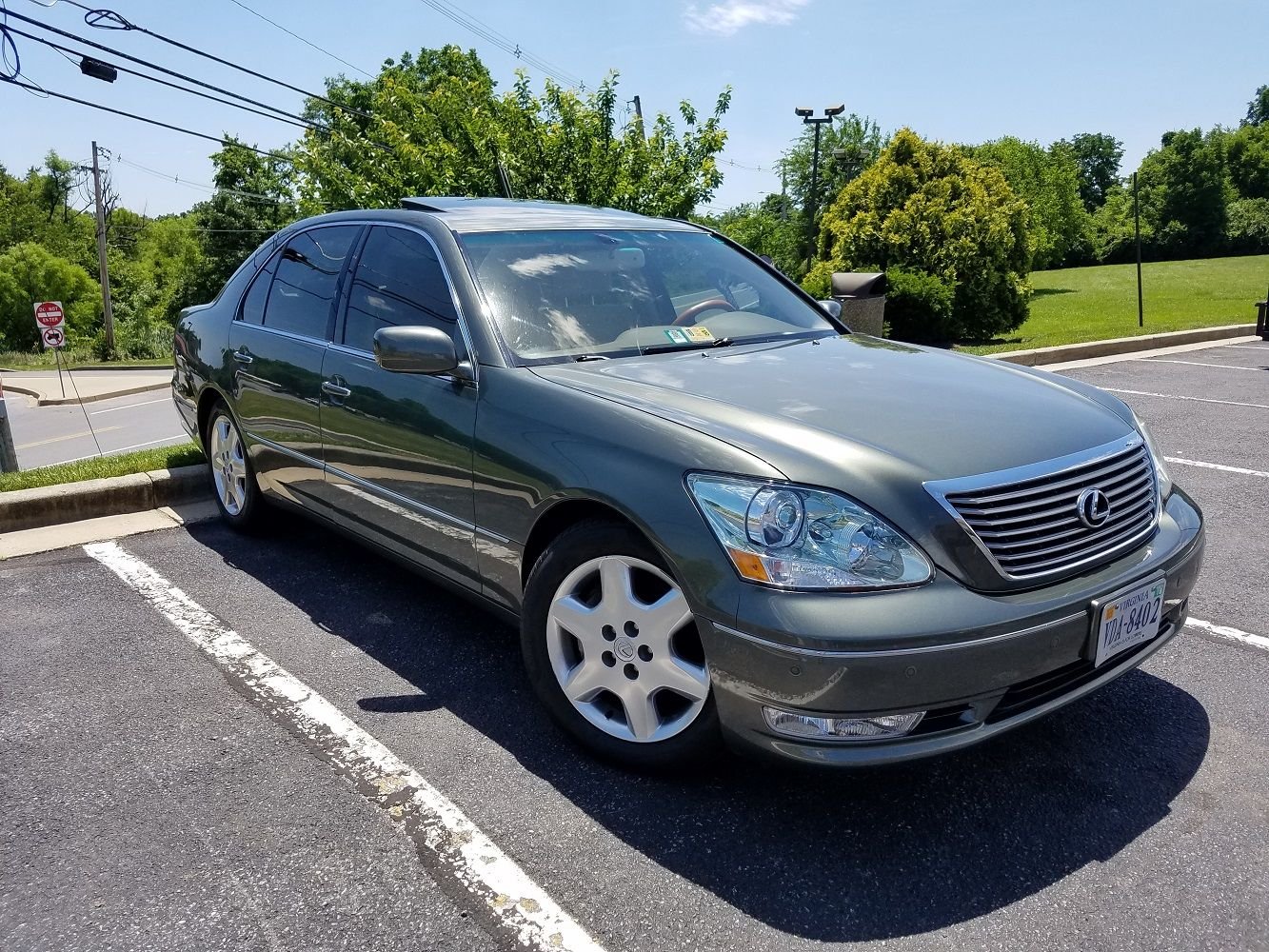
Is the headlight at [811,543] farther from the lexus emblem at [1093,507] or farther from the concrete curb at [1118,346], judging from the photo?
the concrete curb at [1118,346]

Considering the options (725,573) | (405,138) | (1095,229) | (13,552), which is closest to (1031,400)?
(725,573)

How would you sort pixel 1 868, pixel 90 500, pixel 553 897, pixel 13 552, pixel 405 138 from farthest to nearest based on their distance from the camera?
pixel 405 138
pixel 90 500
pixel 13 552
pixel 1 868
pixel 553 897

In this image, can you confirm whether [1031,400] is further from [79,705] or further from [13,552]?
[13,552]

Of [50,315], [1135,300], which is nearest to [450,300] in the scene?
[50,315]

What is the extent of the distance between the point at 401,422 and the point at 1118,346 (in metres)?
11.8

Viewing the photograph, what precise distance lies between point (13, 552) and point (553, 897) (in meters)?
4.08

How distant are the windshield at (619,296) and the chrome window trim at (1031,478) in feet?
4.49

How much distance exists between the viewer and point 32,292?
78.9 metres

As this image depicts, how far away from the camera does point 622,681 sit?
2768mm

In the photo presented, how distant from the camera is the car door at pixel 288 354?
4.26m

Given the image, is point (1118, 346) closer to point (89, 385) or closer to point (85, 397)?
point (85, 397)

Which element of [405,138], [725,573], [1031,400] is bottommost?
[725,573]

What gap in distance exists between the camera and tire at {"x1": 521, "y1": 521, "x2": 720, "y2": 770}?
2.62 metres

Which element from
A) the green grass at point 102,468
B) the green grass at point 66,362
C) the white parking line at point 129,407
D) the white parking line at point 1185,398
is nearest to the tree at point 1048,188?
the white parking line at point 129,407
